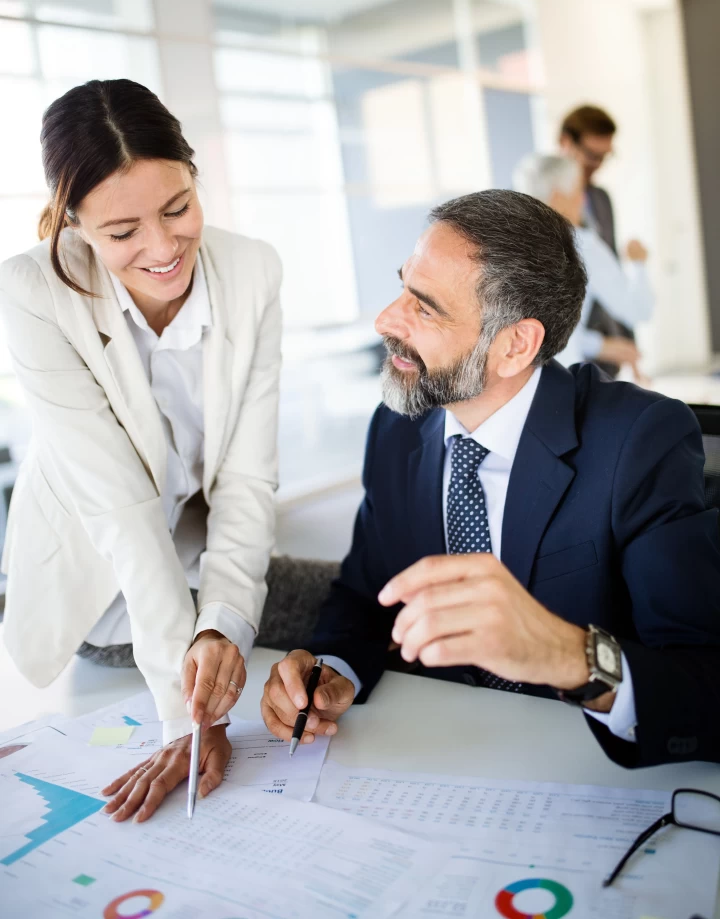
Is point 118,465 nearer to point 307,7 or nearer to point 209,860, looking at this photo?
point 209,860

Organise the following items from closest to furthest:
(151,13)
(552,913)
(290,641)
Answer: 1. (552,913)
2. (290,641)
3. (151,13)

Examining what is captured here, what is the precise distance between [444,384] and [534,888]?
0.94 meters

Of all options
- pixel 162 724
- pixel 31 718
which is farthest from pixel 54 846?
pixel 31 718

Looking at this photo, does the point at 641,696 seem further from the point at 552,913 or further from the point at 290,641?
the point at 290,641

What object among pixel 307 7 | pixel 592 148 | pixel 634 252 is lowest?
pixel 634 252

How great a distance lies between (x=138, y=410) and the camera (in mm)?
1695

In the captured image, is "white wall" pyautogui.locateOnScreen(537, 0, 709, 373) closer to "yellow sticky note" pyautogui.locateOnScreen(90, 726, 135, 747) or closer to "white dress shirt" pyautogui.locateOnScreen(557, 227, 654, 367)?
"white dress shirt" pyautogui.locateOnScreen(557, 227, 654, 367)

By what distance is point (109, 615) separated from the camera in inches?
72.1

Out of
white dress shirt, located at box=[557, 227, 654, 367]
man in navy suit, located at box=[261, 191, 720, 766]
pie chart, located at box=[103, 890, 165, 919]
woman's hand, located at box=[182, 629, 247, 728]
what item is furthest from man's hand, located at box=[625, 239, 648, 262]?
pie chart, located at box=[103, 890, 165, 919]

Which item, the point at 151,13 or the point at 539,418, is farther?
the point at 151,13

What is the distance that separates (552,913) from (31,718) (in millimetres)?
955

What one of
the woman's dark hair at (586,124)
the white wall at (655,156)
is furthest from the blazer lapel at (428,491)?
the white wall at (655,156)

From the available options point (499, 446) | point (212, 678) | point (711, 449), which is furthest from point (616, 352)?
point (212, 678)

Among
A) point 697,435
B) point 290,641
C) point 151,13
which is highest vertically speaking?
point 151,13
